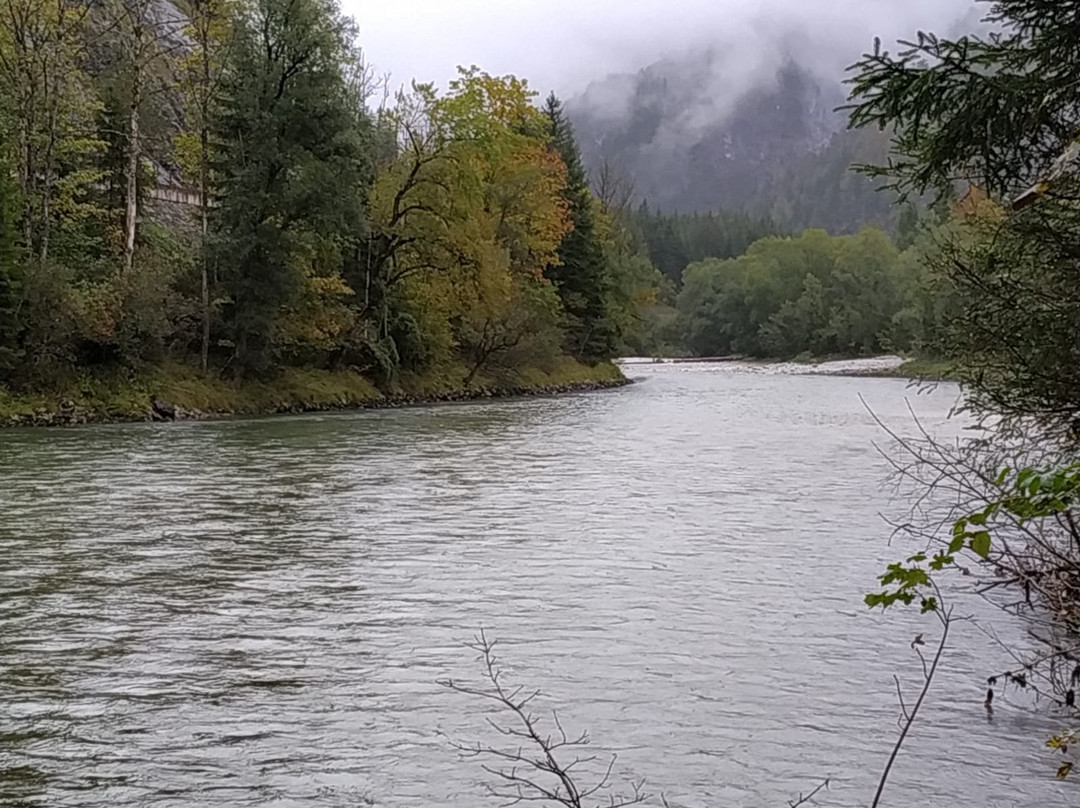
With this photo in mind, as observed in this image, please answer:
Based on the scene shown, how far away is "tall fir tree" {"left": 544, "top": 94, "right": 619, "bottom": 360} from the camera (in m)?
56.7

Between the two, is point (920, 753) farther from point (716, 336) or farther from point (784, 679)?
point (716, 336)

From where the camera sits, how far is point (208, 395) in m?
31.8

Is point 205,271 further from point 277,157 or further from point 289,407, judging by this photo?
point 289,407

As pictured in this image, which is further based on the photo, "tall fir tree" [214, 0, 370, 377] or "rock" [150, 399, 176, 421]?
"tall fir tree" [214, 0, 370, 377]

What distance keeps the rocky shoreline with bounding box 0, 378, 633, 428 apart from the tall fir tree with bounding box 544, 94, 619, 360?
552cm

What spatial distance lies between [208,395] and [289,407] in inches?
105

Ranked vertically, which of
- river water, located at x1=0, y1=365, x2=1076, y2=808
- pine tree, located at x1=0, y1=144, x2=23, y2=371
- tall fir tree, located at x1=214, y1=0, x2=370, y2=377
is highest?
tall fir tree, located at x1=214, y1=0, x2=370, y2=377

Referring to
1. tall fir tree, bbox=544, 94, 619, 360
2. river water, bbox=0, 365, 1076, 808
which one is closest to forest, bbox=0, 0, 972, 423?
tall fir tree, bbox=544, 94, 619, 360

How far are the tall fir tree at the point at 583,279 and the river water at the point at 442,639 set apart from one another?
1534 inches

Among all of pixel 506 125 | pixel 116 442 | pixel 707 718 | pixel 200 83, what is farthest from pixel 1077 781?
pixel 506 125

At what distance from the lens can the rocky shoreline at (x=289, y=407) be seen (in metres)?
27.1

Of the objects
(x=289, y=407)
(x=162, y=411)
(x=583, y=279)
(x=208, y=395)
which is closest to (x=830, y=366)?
(x=583, y=279)

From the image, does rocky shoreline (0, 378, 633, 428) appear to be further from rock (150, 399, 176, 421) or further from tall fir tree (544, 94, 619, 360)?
tall fir tree (544, 94, 619, 360)

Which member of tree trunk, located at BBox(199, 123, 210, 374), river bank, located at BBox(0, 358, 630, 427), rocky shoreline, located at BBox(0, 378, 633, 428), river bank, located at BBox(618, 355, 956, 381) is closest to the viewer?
rocky shoreline, located at BBox(0, 378, 633, 428)
